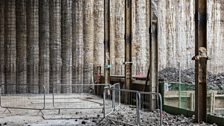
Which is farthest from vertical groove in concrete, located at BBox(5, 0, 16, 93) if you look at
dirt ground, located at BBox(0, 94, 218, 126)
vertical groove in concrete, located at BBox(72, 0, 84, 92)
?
dirt ground, located at BBox(0, 94, 218, 126)

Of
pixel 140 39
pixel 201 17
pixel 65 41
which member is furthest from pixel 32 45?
pixel 201 17

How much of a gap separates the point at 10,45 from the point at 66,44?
9.66ft

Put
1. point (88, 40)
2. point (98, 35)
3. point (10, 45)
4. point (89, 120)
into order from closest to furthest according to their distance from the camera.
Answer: point (89, 120)
point (10, 45)
point (88, 40)
point (98, 35)

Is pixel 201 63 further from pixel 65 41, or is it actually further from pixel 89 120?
pixel 65 41

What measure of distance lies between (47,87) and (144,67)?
5.71 m

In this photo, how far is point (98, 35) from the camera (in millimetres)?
22266

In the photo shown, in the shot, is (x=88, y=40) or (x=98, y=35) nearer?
(x=88, y=40)

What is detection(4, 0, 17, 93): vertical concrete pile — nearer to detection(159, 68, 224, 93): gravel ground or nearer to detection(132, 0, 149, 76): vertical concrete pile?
detection(132, 0, 149, 76): vertical concrete pile

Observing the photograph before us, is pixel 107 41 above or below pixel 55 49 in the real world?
above

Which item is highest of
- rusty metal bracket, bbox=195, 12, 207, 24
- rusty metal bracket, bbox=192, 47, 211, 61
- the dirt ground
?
rusty metal bracket, bbox=195, 12, 207, 24

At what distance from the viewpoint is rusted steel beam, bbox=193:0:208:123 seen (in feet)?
33.4

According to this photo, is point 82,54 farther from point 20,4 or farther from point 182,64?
point 182,64

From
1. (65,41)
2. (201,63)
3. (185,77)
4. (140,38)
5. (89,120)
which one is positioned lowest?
(89,120)

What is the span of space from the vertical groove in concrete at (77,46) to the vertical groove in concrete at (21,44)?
2.62 metres
